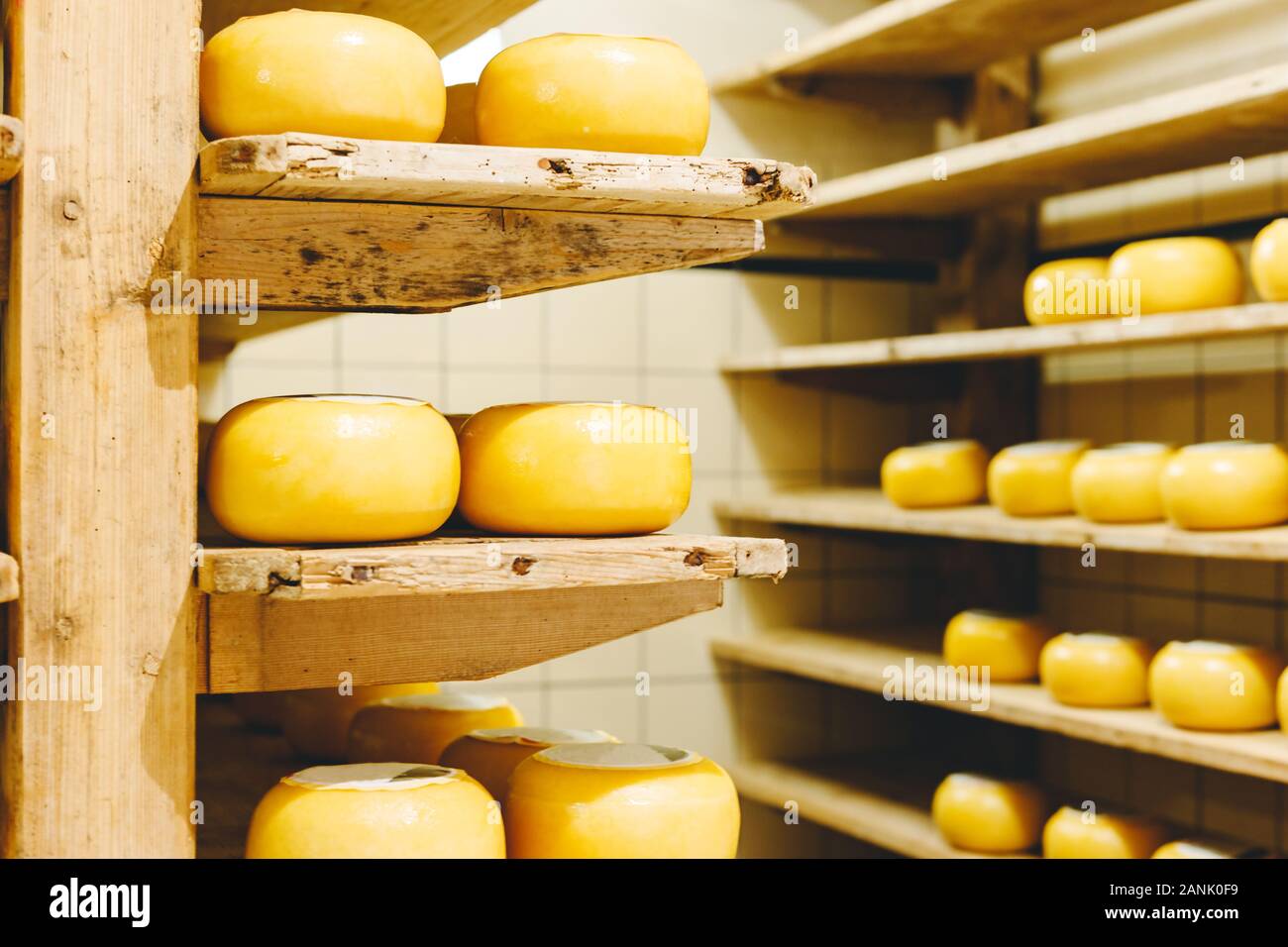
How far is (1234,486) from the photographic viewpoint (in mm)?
2240

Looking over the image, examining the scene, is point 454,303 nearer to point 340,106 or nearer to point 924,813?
point 340,106

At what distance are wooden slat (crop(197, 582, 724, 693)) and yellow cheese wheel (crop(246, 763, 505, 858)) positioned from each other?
0.10m

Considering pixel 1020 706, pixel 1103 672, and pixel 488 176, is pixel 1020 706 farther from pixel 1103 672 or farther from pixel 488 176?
pixel 488 176

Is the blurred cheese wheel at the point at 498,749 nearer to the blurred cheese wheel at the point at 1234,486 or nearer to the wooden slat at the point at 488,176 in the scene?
the wooden slat at the point at 488,176

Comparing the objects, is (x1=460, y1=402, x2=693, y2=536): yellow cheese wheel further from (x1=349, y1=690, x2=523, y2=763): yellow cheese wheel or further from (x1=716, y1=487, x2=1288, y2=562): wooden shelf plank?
(x1=716, y1=487, x2=1288, y2=562): wooden shelf plank

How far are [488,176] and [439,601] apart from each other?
1.19ft

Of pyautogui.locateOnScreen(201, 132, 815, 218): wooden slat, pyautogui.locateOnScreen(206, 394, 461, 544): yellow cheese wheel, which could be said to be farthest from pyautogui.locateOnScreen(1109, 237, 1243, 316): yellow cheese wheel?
pyautogui.locateOnScreen(206, 394, 461, 544): yellow cheese wheel

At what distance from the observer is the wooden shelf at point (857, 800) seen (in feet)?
9.26

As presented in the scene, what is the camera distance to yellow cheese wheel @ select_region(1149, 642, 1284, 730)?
2240 mm

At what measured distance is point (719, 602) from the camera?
122cm

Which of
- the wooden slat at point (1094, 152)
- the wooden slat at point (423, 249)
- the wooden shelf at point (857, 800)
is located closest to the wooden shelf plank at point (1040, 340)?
the wooden slat at point (1094, 152)

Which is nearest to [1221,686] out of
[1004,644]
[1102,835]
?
[1102,835]
